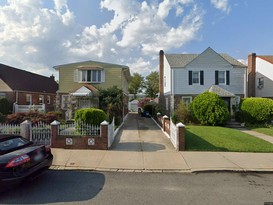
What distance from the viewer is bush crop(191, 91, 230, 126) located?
49.7ft

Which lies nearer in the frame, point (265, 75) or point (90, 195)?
point (90, 195)

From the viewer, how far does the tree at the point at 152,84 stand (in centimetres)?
4747

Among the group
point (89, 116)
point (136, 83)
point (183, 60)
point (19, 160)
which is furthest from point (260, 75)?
point (136, 83)

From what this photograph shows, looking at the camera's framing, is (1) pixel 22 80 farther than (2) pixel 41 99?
No

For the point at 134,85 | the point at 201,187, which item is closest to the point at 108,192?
the point at 201,187

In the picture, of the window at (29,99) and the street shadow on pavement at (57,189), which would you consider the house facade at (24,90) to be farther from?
the street shadow on pavement at (57,189)

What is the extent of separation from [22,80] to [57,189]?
82.2 feet

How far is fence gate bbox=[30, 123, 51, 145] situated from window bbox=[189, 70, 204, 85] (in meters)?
14.5

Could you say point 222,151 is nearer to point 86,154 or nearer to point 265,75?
point 86,154

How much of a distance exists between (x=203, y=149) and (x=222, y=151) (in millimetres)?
795

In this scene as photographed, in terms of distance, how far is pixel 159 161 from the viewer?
720 cm

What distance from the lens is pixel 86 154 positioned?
26.1 feet

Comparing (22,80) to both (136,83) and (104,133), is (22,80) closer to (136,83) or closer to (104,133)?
(104,133)

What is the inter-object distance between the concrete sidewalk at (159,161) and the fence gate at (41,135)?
40.7 inches
